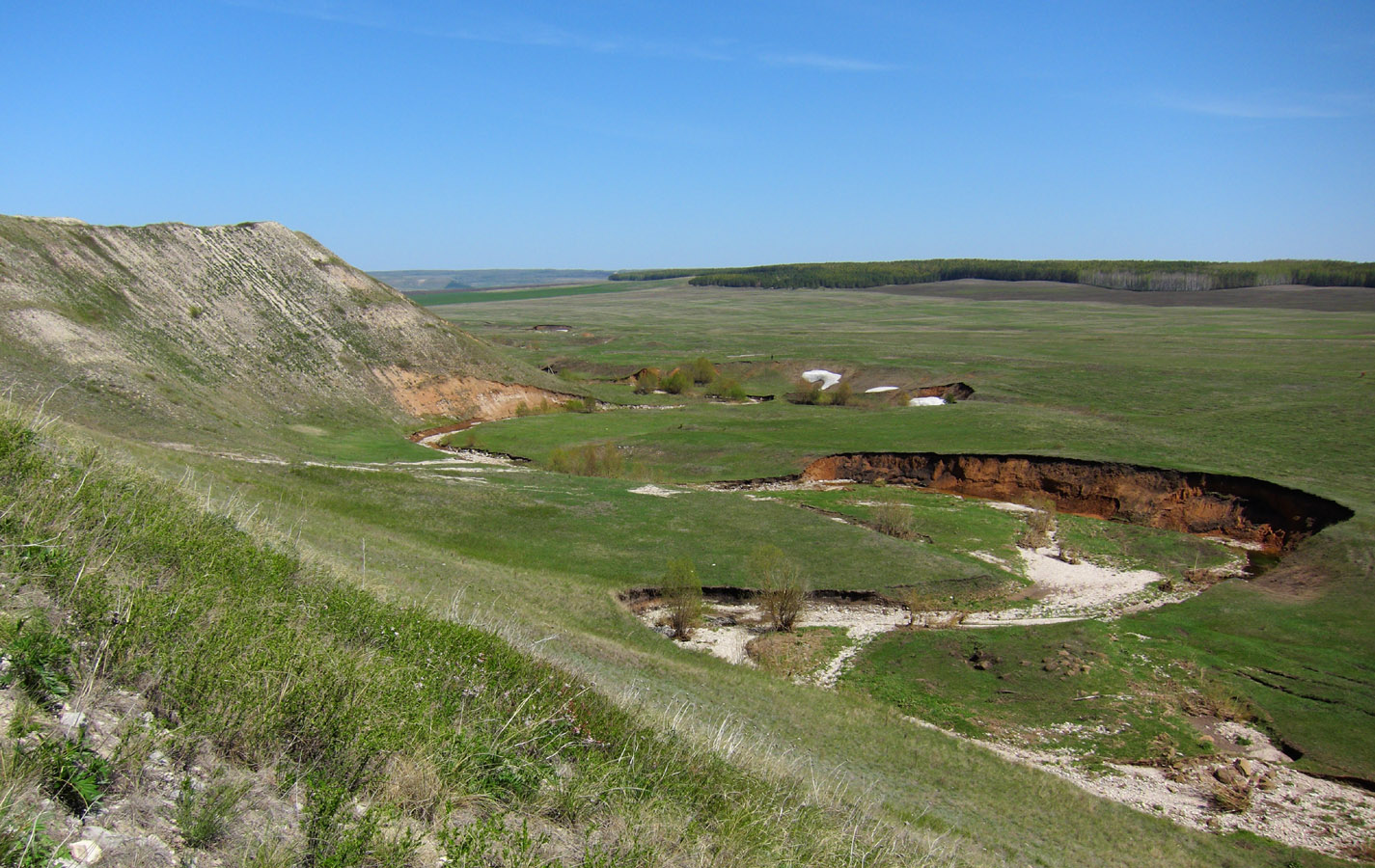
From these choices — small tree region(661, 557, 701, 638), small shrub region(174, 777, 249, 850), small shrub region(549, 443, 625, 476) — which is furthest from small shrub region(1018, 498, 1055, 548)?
small shrub region(174, 777, 249, 850)

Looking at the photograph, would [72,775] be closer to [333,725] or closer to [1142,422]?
[333,725]

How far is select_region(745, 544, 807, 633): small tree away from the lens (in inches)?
993

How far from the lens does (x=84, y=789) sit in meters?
4.64

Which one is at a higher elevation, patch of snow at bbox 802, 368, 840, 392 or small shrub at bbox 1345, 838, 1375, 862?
patch of snow at bbox 802, 368, 840, 392

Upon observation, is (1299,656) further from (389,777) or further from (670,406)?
(670,406)

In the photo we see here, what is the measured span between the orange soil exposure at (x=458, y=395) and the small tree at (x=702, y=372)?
17.3 metres

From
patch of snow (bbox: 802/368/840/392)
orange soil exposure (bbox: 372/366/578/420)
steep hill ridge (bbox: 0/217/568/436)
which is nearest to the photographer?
A: steep hill ridge (bbox: 0/217/568/436)

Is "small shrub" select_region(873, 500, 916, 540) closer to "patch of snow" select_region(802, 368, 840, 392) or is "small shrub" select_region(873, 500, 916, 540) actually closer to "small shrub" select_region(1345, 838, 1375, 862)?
"small shrub" select_region(1345, 838, 1375, 862)

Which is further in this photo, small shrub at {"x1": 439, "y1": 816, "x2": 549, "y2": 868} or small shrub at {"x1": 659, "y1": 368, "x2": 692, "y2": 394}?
small shrub at {"x1": 659, "y1": 368, "x2": 692, "y2": 394}

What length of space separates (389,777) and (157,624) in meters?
2.20

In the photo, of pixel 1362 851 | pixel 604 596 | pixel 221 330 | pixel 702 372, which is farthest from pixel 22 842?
pixel 702 372

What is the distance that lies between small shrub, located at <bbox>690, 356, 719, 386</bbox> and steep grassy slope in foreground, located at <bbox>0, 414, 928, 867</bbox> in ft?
242

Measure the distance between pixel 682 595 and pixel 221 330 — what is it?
42.4m

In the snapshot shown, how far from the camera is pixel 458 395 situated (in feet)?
208
